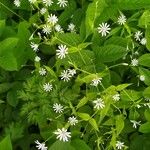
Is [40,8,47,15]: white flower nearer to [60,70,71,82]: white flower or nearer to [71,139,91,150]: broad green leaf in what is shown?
[60,70,71,82]: white flower

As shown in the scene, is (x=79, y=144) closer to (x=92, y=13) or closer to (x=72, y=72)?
(x=72, y=72)

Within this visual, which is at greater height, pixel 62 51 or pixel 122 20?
pixel 122 20

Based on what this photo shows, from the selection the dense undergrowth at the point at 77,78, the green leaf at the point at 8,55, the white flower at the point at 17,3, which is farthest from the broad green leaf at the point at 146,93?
the white flower at the point at 17,3

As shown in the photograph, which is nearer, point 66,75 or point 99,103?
point 99,103

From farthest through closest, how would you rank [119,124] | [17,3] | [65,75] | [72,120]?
[17,3]
[65,75]
[72,120]
[119,124]

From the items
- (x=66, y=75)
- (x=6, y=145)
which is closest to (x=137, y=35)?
(x=66, y=75)

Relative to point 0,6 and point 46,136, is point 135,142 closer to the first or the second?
point 46,136

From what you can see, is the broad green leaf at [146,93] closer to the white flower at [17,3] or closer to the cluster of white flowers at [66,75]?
the cluster of white flowers at [66,75]
